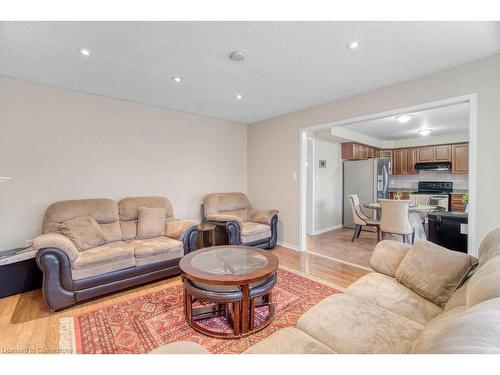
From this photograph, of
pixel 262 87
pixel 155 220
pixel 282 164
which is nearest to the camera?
pixel 262 87

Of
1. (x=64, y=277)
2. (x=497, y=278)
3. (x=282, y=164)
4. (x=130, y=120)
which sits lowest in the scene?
(x=64, y=277)

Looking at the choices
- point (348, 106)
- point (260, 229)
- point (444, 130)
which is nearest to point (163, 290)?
point (260, 229)

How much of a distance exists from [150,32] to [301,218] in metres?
3.39

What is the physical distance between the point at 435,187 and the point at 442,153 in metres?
0.92

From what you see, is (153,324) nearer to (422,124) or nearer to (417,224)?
(417,224)

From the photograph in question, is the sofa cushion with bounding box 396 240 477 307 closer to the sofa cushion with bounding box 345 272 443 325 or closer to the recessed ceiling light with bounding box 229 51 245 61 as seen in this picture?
the sofa cushion with bounding box 345 272 443 325

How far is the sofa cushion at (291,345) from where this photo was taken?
1104mm

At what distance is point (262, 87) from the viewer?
124 inches

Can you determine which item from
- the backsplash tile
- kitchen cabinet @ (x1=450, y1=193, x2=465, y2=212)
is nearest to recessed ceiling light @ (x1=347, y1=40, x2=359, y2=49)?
kitchen cabinet @ (x1=450, y1=193, x2=465, y2=212)

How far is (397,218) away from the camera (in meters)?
3.88

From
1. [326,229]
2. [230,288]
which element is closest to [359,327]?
[230,288]

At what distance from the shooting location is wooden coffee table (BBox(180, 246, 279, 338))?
1818mm

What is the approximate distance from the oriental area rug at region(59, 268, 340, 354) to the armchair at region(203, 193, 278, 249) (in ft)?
4.08
